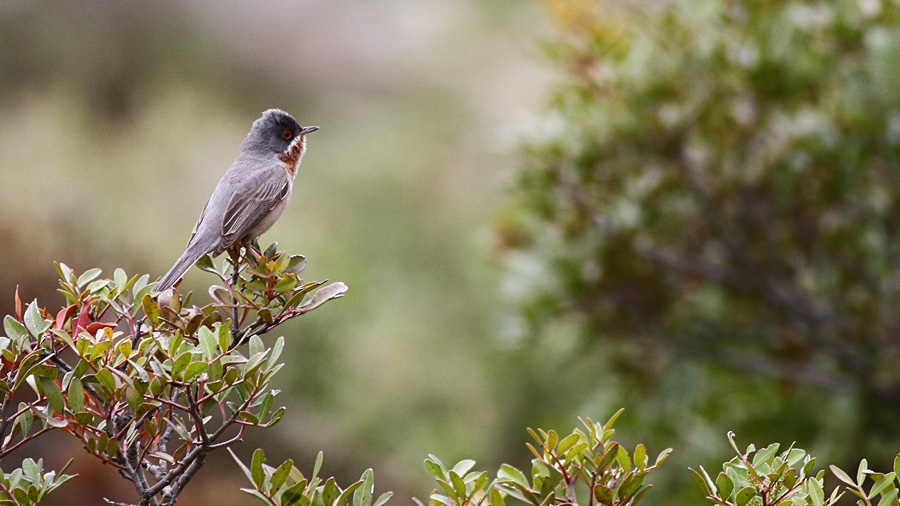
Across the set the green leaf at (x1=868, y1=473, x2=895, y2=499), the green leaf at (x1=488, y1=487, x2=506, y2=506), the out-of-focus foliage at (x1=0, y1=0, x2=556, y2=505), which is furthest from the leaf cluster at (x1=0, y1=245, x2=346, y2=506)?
the out-of-focus foliage at (x1=0, y1=0, x2=556, y2=505)

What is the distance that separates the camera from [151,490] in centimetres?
Result: 162

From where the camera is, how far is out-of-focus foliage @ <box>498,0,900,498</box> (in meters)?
3.87

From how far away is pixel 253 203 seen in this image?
3.16m

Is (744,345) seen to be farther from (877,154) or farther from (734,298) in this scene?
(877,154)

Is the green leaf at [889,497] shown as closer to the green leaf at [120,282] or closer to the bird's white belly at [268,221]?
the green leaf at [120,282]

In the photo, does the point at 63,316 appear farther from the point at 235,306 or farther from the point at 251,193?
the point at 251,193

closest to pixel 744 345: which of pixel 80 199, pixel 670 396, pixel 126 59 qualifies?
pixel 670 396

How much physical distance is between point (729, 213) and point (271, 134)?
8.03 feet

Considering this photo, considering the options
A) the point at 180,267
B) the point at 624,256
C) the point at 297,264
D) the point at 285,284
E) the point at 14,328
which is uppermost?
the point at 624,256

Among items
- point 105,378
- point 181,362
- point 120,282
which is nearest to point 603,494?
point 181,362

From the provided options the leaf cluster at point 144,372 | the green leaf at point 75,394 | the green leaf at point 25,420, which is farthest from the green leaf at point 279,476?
the green leaf at point 25,420

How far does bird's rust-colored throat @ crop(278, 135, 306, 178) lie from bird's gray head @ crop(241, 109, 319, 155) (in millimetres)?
17

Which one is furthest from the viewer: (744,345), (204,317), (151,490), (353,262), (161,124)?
(161,124)

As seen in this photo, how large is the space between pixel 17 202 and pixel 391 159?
743 cm
